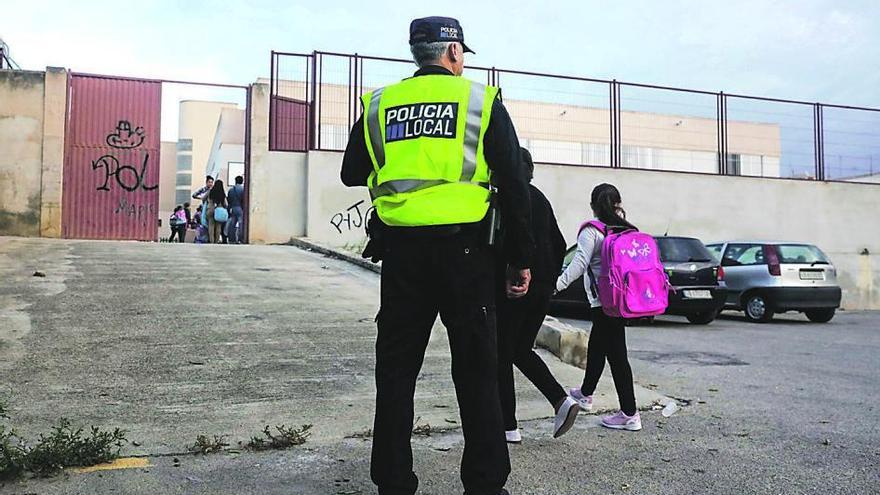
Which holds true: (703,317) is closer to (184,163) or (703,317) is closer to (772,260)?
(772,260)

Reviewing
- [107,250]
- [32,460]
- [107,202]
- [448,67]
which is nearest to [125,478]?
[32,460]

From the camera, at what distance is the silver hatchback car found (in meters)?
12.9

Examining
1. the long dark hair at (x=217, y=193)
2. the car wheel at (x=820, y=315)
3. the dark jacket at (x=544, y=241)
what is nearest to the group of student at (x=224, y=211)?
the long dark hair at (x=217, y=193)

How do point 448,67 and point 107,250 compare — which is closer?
point 448,67

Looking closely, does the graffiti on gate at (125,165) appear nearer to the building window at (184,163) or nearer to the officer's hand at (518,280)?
the officer's hand at (518,280)

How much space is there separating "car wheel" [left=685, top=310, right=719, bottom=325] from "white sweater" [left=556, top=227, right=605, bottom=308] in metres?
7.84

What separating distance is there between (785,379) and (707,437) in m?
2.54

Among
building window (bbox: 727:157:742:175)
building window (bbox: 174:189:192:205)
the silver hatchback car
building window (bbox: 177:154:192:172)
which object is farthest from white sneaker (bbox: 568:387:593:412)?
building window (bbox: 177:154:192:172)

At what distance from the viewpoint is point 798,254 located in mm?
13305

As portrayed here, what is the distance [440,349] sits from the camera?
6.14 meters

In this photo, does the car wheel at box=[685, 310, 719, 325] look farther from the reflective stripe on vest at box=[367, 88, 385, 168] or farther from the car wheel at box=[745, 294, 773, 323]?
the reflective stripe on vest at box=[367, 88, 385, 168]

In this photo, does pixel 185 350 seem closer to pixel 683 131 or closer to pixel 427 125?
pixel 427 125

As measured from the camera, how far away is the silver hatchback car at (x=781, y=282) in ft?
42.3

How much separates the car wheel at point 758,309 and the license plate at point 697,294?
213 centimetres
